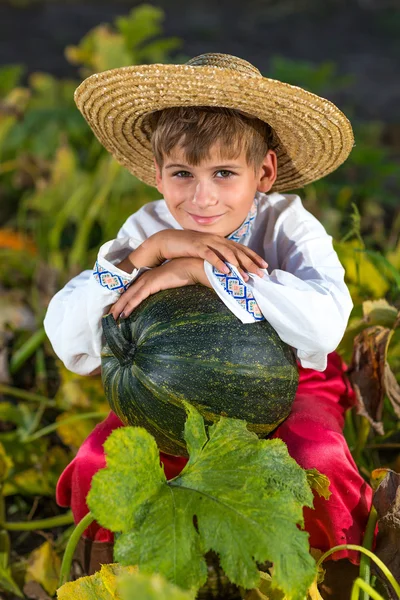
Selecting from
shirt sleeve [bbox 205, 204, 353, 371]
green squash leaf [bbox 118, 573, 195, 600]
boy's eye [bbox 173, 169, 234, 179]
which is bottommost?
green squash leaf [bbox 118, 573, 195, 600]

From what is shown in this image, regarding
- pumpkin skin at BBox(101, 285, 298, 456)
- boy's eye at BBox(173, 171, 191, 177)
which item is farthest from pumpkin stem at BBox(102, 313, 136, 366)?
boy's eye at BBox(173, 171, 191, 177)

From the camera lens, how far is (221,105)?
207cm

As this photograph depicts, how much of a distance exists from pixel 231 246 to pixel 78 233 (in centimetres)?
212

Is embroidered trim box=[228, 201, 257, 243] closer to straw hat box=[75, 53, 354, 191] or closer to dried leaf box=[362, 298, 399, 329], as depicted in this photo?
straw hat box=[75, 53, 354, 191]

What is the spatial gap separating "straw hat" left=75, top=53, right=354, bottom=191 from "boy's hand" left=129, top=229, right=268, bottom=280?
1.16 ft

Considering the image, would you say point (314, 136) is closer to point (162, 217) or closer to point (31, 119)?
point (162, 217)

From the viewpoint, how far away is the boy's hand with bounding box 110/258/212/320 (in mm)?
2133

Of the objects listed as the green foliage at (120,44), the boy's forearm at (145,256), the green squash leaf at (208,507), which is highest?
the green foliage at (120,44)

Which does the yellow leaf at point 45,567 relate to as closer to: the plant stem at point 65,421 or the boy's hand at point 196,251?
the plant stem at point 65,421

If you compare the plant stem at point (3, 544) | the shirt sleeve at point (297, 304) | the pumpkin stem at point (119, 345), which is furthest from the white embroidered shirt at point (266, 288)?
the plant stem at point (3, 544)

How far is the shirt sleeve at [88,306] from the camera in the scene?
2.20 meters

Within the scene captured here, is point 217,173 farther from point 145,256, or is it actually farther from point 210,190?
point 145,256

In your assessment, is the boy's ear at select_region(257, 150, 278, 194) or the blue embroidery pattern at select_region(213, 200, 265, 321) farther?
the boy's ear at select_region(257, 150, 278, 194)

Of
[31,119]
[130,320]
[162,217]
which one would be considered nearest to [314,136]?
[162,217]
